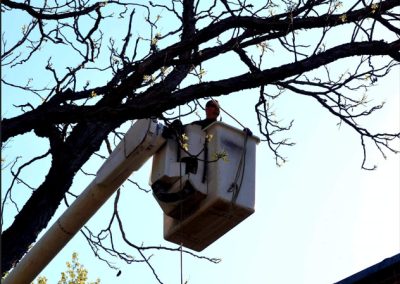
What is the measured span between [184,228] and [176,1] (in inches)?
148

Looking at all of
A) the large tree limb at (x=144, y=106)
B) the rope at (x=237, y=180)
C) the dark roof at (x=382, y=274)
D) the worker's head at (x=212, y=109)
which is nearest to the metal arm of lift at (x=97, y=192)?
the large tree limb at (x=144, y=106)

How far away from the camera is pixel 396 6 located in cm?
617

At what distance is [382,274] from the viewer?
8.06 meters

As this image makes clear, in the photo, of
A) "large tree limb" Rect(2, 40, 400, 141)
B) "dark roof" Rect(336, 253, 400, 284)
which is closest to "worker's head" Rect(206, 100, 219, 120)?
"large tree limb" Rect(2, 40, 400, 141)

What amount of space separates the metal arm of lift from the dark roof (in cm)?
425

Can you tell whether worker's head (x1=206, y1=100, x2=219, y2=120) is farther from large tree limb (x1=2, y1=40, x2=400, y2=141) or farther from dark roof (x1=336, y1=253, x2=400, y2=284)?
dark roof (x1=336, y1=253, x2=400, y2=284)

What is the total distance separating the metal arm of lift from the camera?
13.9 ft

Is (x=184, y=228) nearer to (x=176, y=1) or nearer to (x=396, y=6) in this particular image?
(x=396, y=6)

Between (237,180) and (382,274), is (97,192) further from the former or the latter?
(382,274)

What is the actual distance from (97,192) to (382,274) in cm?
448

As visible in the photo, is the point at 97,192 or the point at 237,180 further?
the point at 97,192

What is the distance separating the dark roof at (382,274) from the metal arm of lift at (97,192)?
425 cm

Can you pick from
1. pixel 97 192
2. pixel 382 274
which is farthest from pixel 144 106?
pixel 382 274

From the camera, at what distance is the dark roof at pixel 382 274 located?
797 cm
